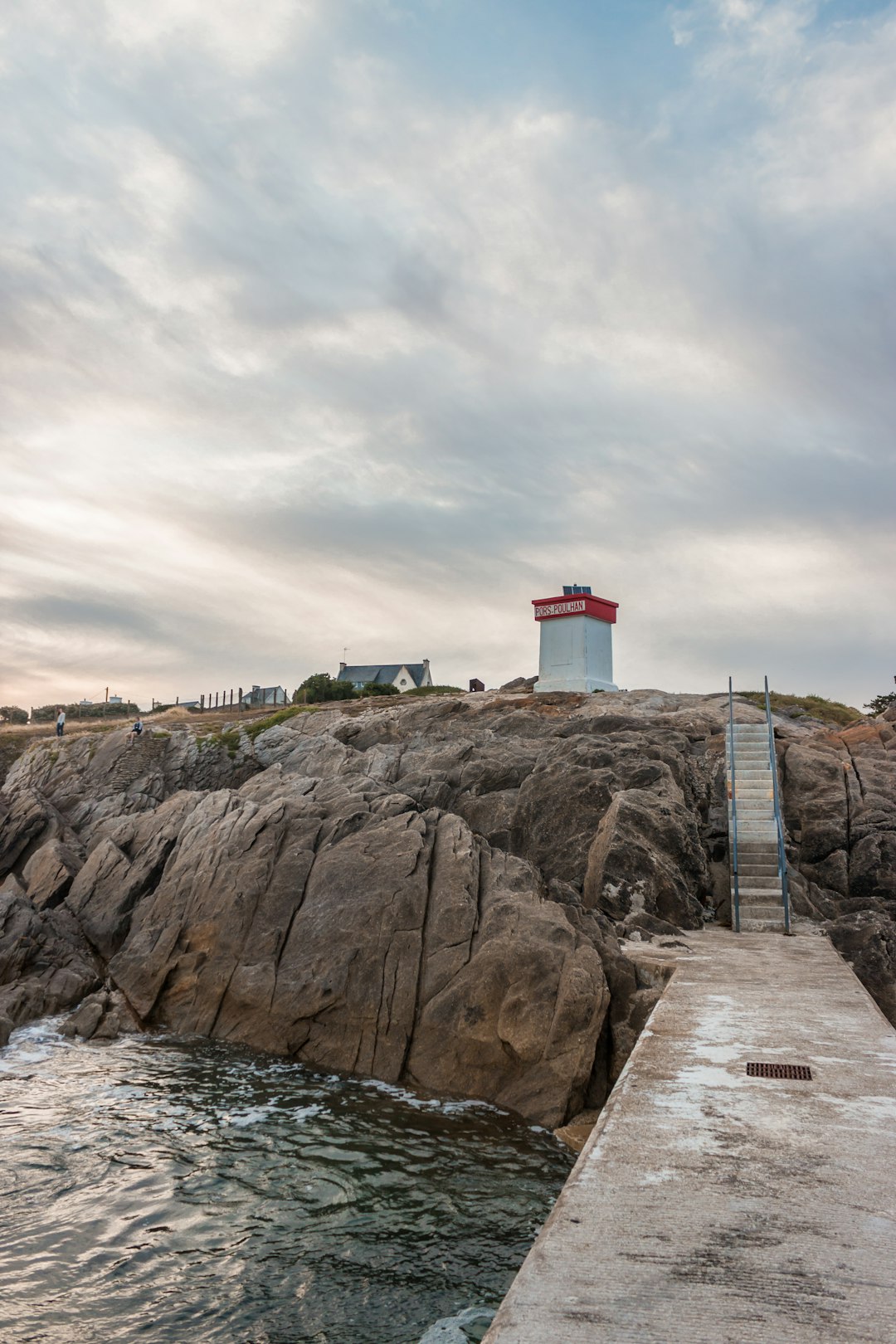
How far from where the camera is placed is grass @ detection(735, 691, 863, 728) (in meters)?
39.8

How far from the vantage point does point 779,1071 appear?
902cm

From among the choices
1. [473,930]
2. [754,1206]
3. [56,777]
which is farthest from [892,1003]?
[56,777]

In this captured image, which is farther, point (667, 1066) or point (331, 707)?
point (331, 707)

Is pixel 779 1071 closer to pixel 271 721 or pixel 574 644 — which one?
pixel 271 721

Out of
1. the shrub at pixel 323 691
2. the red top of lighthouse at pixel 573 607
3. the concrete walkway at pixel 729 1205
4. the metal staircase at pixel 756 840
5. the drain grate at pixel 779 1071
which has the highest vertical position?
the red top of lighthouse at pixel 573 607

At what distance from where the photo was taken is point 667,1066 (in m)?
9.26

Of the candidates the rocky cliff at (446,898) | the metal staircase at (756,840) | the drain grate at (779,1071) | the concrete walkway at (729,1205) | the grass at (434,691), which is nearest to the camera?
the concrete walkway at (729,1205)

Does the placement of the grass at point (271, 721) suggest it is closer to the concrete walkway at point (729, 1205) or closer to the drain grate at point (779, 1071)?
the concrete walkway at point (729, 1205)

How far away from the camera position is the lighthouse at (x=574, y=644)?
1829 inches

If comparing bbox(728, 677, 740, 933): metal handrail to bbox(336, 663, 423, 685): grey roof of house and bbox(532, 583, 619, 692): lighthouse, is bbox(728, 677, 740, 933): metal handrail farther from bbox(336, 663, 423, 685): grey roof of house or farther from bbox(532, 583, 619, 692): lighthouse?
bbox(336, 663, 423, 685): grey roof of house

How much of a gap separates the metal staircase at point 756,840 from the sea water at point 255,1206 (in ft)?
24.7

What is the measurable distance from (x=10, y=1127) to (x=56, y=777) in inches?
1048

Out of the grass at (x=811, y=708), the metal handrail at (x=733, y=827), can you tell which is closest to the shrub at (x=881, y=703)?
the grass at (x=811, y=708)

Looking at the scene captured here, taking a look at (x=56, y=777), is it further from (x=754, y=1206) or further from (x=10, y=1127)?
(x=754, y=1206)
